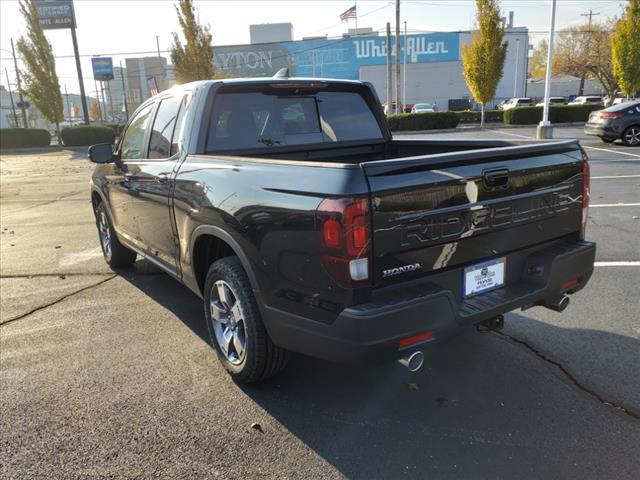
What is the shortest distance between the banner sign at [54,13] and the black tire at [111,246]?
33421 mm

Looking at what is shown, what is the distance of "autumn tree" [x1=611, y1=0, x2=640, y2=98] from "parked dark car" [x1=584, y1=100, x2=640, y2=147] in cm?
1059

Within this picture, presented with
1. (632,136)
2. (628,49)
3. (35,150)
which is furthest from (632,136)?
(35,150)

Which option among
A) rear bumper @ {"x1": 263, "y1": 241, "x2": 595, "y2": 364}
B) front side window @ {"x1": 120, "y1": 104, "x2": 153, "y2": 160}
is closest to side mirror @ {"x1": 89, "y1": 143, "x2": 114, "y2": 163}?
front side window @ {"x1": 120, "y1": 104, "x2": 153, "y2": 160}

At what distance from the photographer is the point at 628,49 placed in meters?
25.0

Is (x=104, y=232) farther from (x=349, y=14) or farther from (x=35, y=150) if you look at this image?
(x=349, y=14)

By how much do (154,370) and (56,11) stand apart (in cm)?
3768

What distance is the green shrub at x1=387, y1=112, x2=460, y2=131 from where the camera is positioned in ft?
100

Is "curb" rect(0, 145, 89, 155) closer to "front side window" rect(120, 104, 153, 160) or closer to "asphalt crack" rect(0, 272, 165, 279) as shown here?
"asphalt crack" rect(0, 272, 165, 279)

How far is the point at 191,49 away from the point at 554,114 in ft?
66.7

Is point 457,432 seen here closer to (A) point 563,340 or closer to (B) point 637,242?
(A) point 563,340

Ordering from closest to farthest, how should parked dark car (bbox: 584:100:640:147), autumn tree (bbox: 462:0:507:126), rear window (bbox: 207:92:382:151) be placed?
1. rear window (bbox: 207:92:382:151)
2. parked dark car (bbox: 584:100:640:147)
3. autumn tree (bbox: 462:0:507:126)

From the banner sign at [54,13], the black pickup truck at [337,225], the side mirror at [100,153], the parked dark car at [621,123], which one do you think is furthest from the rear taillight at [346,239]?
the banner sign at [54,13]

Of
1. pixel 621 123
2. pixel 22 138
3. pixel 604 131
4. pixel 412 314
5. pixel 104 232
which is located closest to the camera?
pixel 412 314

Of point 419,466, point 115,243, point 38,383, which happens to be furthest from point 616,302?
point 115,243
